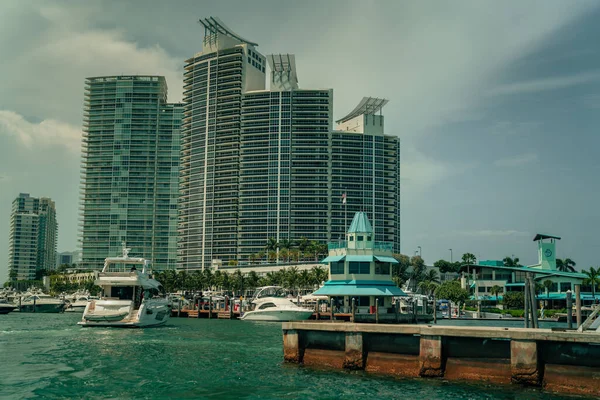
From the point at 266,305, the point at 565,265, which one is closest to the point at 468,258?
the point at 565,265

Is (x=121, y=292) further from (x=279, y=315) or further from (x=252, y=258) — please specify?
(x=252, y=258)

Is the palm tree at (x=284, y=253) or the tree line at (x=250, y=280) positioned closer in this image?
the tree line at (x=250, y=280)

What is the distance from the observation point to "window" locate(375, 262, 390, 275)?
263 ft

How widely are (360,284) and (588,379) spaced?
51.4 m

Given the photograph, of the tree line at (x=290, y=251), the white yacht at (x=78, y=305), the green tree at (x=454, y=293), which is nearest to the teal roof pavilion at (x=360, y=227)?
the green tree at (x=454, y=293)

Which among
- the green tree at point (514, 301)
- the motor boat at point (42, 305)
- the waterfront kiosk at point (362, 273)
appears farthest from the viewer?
the motor boat at point (42, 305)

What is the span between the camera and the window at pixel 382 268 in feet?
263

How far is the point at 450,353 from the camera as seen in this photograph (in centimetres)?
3169

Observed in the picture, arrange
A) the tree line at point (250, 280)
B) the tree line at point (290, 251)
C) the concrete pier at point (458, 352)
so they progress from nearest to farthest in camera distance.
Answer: the concrete pier at point (458, 352) → the tree line at point (250, 280) → the tree line at point (290, 251)

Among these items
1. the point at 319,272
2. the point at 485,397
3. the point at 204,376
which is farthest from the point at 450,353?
the point at 319,272

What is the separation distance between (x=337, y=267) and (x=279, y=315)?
51.1 ft

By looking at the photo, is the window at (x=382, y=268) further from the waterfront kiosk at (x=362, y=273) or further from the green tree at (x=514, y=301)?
the green tree at (x=514, y=301)

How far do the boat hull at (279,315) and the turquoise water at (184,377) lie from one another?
36.7 m

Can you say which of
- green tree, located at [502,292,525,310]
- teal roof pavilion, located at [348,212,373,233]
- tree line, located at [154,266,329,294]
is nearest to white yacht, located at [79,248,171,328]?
teal roof pavilion, located at [348,212,373,233]
